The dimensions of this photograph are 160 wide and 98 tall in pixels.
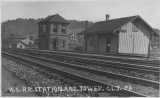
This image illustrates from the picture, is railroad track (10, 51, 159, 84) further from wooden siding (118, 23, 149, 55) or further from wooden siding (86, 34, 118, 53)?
wooden siding (118, 23, 149, 55)

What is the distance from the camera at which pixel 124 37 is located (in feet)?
20.8

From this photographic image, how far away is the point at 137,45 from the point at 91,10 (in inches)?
67.9

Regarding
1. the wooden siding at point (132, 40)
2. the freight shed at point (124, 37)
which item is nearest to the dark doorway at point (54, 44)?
the freight shed at point (124, 37)

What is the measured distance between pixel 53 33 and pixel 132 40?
7.73 feet

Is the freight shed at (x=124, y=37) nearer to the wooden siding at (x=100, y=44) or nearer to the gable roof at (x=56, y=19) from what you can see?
the wooden siding at (x=100, y=44)

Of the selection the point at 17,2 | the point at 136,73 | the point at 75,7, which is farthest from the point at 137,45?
the point at 17,2

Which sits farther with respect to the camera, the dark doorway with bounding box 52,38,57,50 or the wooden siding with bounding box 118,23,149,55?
the dark doorway with bounding box 52,38,57,50

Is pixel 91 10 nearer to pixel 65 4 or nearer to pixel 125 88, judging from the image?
pixel 65 4

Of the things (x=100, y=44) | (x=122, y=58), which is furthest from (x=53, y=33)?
(x=122, y=58)

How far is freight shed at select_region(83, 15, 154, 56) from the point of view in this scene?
598cm

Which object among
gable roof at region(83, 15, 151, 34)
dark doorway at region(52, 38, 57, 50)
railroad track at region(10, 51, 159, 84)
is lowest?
railroad track at region(10, 51, 159, 84)

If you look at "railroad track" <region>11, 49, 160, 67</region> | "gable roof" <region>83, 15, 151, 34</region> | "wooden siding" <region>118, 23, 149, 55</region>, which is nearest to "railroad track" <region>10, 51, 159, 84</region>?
"railroad track" <region>11, 49, 160, 67</region>

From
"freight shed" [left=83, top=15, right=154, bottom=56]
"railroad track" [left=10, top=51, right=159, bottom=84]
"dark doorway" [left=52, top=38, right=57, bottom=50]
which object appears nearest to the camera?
"railroad track" [left=10, top=51, right=159, bottom=84]

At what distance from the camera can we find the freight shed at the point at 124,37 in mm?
5984
